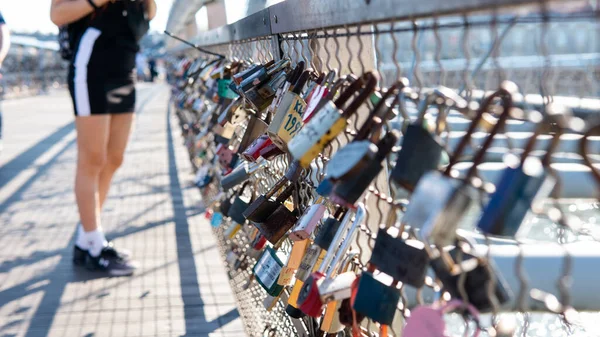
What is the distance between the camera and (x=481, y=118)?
2.48 feet

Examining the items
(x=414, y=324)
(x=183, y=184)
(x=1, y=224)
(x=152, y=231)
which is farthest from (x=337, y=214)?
(x=183, y=184)

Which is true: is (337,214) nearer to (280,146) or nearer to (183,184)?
(280,146)

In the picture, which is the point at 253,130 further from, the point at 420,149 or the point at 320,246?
the point at 420,149

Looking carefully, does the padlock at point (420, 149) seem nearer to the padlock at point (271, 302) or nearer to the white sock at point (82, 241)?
the padlock at point (271, 302)

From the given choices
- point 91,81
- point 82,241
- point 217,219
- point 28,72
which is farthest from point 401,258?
point 28,72

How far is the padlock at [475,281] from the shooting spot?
75 cm

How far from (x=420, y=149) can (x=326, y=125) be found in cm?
21

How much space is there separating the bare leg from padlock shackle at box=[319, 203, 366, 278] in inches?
68.9

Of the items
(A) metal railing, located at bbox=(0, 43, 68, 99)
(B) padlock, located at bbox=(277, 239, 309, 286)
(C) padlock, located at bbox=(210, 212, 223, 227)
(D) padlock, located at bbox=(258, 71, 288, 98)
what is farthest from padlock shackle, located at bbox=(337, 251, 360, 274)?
(A) metal railing, located at bbox=(0, 43, 68, 99)

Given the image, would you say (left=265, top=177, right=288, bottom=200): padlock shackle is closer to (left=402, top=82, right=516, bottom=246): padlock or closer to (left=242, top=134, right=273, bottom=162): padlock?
(left=242, top=134, right=273, bottom=162): padlock

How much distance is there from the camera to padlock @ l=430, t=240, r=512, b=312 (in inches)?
29.6

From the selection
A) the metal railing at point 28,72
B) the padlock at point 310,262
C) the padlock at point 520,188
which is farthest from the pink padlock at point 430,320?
the metal railing at point 28,72

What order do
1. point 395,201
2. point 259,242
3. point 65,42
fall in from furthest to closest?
point 65,42 → point 259,242 → point 395,201

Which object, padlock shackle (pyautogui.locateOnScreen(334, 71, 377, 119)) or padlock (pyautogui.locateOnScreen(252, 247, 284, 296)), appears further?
padlock (pyautogui.locateOnScreen(252, 247, 284, 296))
